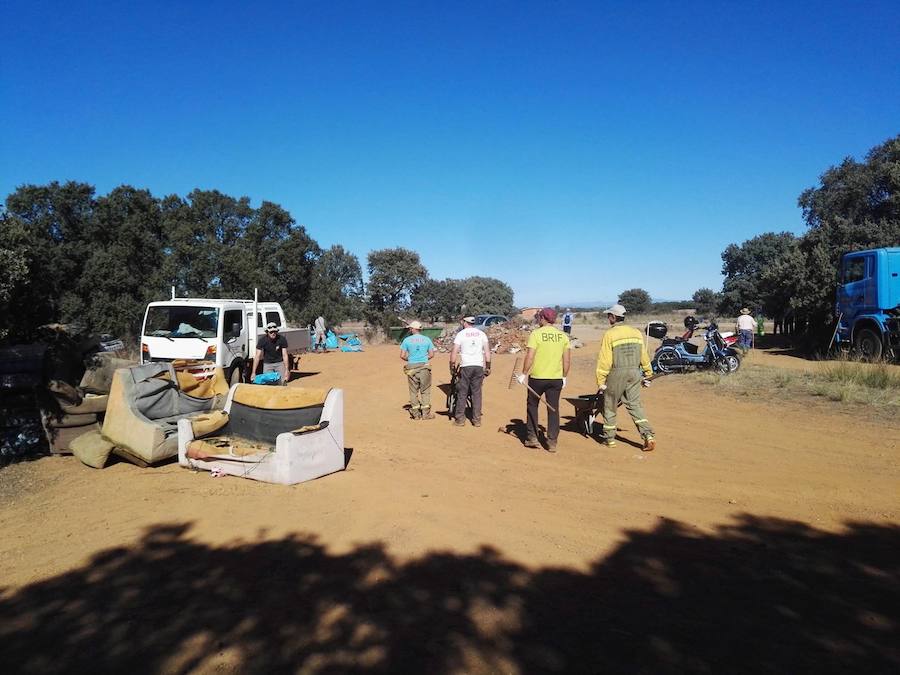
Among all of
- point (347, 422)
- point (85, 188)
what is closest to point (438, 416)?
point (347, 422)

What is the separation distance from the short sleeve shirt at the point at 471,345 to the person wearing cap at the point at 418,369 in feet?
2.64

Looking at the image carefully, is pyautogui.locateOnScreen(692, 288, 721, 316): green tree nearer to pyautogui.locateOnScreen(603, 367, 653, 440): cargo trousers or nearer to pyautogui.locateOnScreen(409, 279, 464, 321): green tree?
pyautogui.locateOnScreen(409, 279, 464, 321): green tree

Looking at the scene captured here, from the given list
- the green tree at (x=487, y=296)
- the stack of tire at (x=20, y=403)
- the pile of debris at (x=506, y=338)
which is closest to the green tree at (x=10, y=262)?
the stack of tire at (x=20, y=403)

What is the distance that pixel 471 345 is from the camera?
8766mm

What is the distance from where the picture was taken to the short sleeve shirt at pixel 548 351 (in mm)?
7398

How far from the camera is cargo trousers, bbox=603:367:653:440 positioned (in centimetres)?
732

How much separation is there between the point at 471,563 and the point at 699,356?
11.9 metres

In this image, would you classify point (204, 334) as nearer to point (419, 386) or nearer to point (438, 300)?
point (419, 386)

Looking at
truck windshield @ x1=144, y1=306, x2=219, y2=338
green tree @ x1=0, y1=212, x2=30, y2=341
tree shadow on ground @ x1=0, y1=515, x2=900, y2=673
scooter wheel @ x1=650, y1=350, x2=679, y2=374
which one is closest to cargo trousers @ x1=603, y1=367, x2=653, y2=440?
tree shadow on ground @ x1=0, y1=515, x2=900, y2=673

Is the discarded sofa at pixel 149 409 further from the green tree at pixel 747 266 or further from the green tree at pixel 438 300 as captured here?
the green tree at pixel 438 300

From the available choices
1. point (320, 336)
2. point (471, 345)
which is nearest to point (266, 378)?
point (471, 345)

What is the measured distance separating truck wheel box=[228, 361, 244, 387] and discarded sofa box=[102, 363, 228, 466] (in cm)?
412

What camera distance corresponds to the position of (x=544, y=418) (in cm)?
984

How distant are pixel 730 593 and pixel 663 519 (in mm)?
1337
